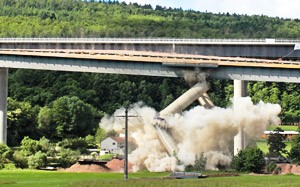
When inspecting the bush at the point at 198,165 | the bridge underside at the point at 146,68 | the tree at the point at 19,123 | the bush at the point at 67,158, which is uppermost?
the bridge underside at the point at 146,68

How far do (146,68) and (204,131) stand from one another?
12273mm

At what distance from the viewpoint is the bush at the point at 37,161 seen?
106 metres

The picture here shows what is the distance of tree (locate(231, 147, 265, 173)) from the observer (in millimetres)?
96375

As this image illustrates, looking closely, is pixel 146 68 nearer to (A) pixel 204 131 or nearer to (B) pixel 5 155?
(A) pixel 204 131

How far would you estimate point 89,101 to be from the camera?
554ft

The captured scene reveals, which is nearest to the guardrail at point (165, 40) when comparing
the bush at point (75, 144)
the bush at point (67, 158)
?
the bush at point (75, 144)

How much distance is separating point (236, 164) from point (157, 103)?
77.3 metres

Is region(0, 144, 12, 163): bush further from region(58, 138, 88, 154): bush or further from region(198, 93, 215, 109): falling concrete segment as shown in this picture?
region(198, 93, 215, 109): falling concrete segment

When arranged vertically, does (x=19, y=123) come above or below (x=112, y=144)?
above

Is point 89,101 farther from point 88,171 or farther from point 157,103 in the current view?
point 88,171

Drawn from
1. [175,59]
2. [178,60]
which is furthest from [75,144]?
[178,60]

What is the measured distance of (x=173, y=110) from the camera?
10538 cm

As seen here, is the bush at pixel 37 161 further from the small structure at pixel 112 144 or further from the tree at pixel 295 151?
the tree at pixel 295 151

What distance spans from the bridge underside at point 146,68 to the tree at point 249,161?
939cm
